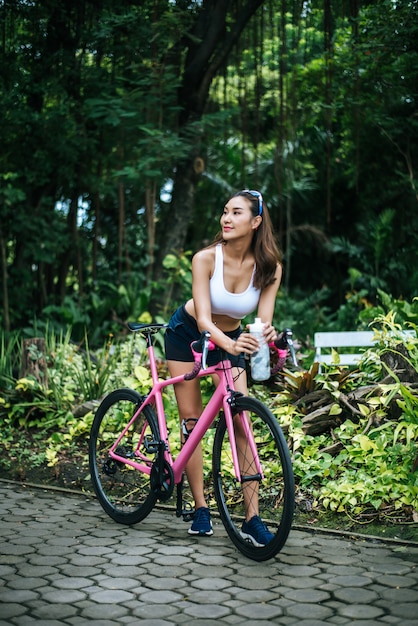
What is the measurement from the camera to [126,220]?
17547 millimetres

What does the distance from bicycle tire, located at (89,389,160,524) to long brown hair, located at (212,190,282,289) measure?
1077mm

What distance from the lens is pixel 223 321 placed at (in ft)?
15.7

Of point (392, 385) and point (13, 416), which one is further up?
point (392, 385)

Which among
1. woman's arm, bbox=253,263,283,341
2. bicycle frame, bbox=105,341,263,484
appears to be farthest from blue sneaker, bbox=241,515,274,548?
woman's arm, bbox=253,263,283,341

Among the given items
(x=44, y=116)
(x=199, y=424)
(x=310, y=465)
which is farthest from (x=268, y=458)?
(x=44, y=116)

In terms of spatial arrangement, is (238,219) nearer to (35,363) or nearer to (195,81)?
(35,363)

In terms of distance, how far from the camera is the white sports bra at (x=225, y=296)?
15.0ft

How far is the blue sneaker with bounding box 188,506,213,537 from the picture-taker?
479 cm

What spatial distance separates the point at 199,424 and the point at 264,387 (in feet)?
8.95

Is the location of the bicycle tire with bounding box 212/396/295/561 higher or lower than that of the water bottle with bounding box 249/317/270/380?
lower

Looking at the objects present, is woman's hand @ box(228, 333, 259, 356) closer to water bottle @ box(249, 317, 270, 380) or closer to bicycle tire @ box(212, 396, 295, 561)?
water bottle @ box(249, 317, 270, 380)

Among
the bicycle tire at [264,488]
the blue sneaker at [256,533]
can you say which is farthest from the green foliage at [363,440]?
the blue sneaker at [256,533]

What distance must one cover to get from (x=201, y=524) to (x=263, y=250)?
161 cm

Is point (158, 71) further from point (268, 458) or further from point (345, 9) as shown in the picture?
point (268, 458)
